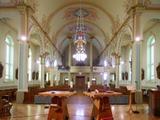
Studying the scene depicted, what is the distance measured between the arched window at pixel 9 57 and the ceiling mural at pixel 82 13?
6.93 meters

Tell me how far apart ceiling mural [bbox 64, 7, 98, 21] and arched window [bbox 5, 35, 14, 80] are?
22.7 feet

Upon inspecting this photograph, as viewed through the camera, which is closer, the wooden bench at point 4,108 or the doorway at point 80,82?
the wooden bench at point 4,108

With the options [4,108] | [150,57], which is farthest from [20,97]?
[150,57]

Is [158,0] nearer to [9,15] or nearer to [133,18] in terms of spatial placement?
[133,18]

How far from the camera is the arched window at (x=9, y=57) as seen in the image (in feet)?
69.8

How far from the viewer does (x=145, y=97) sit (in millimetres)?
20312

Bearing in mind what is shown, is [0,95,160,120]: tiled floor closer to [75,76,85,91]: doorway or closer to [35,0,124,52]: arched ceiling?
[35,0,124,52]: arched ceiling

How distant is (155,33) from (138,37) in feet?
16.9

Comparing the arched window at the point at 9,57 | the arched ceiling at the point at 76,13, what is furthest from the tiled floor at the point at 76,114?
the arched ceiling at the point at 76,13

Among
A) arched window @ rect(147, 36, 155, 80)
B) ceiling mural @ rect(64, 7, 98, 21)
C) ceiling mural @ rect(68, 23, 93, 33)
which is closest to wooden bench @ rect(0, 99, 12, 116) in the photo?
arched window @ rect(147, 36, 155, 80)

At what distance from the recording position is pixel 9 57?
21828mm

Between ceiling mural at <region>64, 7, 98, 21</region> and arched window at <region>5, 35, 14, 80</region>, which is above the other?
ceiling mural at <region>64, 7, 98, 21</region>

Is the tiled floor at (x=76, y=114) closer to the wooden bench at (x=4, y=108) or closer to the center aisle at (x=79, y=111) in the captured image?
the center aisle at (x=79, y=111)

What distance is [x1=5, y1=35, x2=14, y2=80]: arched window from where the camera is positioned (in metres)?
21.3
